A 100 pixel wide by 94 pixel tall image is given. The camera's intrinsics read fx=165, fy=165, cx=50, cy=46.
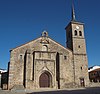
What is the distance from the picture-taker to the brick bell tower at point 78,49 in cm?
3278

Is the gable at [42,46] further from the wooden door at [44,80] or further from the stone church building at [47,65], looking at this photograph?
the wooden door at [44,80]

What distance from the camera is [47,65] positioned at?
104ft

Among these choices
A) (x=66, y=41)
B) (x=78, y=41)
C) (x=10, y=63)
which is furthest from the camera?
(x=66, y=41)

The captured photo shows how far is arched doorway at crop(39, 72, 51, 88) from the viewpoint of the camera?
31141 mm

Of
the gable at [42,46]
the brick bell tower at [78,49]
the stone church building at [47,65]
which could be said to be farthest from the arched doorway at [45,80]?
the brick bell tower at [78,49]

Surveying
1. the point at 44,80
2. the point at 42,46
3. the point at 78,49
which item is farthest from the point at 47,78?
the point at 78,49

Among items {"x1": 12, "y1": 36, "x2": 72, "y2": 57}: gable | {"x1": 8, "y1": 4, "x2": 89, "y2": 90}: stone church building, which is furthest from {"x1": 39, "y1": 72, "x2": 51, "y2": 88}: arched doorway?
{"x1": 12, "y1": 36, "x2": 72, "y2": 57}: gable

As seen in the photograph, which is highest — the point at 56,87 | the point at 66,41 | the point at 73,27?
the point at 73,27

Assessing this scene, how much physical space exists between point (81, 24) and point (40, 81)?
16.5 metres

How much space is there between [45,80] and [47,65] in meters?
2.89

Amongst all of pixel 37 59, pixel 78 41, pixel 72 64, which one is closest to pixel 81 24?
pixel 78 41

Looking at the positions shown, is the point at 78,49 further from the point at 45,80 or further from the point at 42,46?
the point at 45,80

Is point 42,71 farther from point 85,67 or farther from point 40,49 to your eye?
point 85,67

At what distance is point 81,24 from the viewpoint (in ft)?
125
